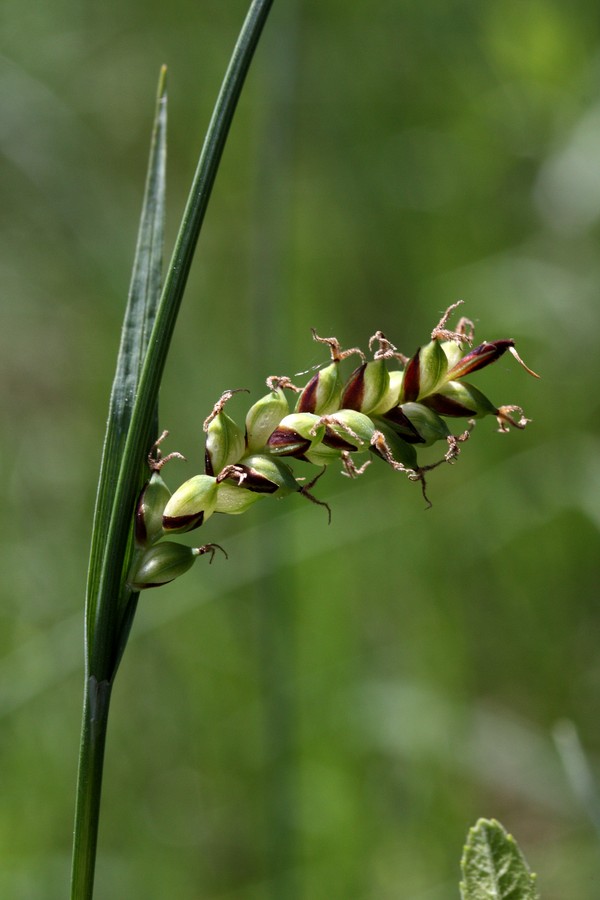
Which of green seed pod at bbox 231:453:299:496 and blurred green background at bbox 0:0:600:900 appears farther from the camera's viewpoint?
blurred green background at bbox 0:0:600:900

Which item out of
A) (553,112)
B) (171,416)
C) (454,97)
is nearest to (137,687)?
(171,416)

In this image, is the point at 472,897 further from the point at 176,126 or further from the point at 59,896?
the point at 176,126

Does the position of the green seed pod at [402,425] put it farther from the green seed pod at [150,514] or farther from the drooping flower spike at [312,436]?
the green seed pod at [150,514]

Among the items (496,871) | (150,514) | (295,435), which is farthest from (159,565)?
(496,871)

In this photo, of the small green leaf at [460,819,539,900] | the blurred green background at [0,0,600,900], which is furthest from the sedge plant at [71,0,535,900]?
the blurred green background at [0,0,600,900]

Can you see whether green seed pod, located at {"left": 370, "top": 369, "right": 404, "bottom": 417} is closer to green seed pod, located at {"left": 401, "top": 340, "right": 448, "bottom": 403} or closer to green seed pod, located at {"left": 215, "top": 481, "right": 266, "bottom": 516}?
green seed pod, located at {"left": 401, "top": 340, "right": 448, "bottom": 403}

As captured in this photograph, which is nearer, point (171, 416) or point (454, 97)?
point (171, 416)

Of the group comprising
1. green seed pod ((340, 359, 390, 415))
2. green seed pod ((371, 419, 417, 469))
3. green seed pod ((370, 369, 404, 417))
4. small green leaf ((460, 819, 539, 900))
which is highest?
green seed pod ((340, 359, 390, 415))
